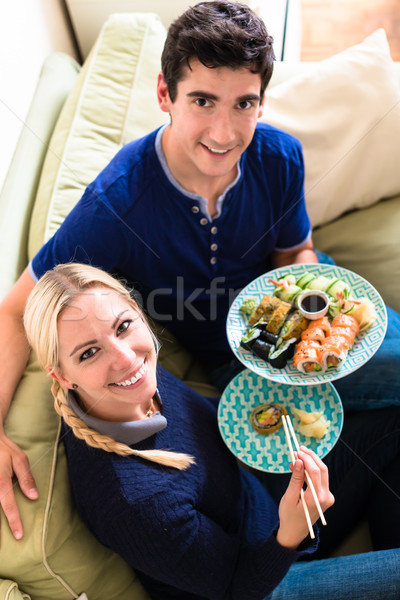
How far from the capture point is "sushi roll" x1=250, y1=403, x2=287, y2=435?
51.2 inches

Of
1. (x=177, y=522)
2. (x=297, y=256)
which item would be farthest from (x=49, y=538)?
(x=297, y=256)

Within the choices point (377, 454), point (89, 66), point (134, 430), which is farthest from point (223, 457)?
point (89, 66)

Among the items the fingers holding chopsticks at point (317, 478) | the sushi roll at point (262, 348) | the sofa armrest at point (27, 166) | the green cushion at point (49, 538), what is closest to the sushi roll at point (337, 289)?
the sushi roll at point (262, 348)

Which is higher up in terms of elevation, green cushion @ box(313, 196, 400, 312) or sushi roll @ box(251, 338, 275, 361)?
sushi roll @ box(251, 338, 275, 361)

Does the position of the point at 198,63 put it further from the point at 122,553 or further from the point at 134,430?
the point at 122,553

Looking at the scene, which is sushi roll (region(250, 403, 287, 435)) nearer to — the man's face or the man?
the man

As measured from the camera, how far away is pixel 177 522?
3.47 ft

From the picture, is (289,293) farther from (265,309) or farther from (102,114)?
(102,114)

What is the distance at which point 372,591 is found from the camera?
1.13 meters

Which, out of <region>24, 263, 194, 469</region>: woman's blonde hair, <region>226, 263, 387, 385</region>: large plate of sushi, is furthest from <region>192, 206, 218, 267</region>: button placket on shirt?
<region>24, 263, 194, 469</region>: woman's blonde hair

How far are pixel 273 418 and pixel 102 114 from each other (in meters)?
1.05

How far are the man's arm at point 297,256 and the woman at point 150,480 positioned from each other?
568 mm

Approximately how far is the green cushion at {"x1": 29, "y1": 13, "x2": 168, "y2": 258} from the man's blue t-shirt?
245 millimetres

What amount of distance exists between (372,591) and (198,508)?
0.39 metres
